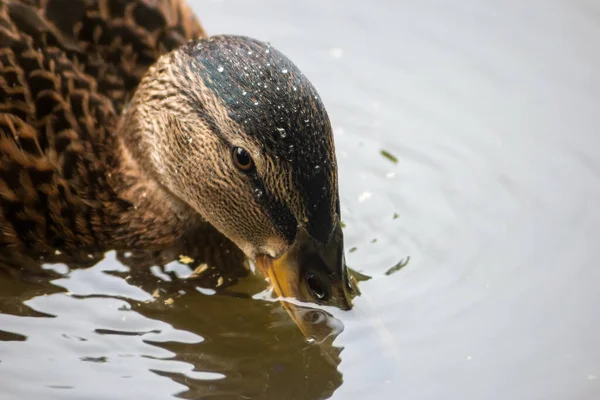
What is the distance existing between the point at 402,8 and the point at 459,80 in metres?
0.84

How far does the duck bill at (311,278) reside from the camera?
5.15 metres

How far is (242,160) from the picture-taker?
5.19 m

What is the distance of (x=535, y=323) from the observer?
5816 mm

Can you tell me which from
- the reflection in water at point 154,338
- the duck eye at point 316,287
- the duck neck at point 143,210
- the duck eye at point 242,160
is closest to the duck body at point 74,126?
the duck neck at point 143,210

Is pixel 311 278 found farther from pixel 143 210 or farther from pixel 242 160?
pixel 143 210

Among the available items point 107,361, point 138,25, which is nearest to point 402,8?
point 138,25

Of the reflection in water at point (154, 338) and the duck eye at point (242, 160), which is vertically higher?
the duck eye at point (242, 160)

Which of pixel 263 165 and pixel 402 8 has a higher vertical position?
pixel 402 8

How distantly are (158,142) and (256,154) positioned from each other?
2.91 ft

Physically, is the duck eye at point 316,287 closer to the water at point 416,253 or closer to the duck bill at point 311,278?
the duck bill at point 311,278

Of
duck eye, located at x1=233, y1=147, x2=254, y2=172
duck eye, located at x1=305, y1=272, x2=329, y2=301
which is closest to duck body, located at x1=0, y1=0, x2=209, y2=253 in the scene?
duck eye, located at x1=233, y1=147, x2=254, y2=172

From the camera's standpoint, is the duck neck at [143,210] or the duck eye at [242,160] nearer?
the duck eye at [242,160]

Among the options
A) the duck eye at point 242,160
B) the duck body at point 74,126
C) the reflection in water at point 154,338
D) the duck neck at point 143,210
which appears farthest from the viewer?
the duck neck at point 143,210

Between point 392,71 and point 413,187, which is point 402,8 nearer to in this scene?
point 392,71
